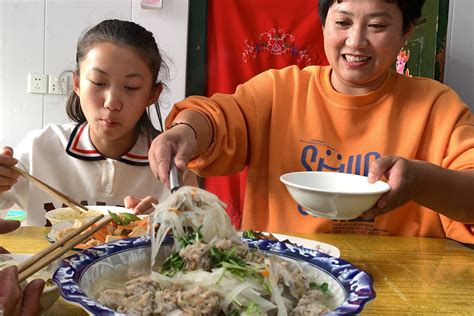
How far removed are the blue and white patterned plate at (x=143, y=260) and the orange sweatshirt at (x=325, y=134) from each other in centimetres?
70

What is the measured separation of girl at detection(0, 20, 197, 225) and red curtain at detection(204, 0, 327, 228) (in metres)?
1.55

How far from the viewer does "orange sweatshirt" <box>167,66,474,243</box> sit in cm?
166

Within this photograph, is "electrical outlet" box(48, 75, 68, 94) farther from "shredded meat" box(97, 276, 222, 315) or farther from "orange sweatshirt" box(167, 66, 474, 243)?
"shredded meat" box(97, 276, 222, 315)

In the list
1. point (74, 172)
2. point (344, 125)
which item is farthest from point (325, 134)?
point (74, 172)

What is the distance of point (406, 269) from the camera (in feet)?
3.87

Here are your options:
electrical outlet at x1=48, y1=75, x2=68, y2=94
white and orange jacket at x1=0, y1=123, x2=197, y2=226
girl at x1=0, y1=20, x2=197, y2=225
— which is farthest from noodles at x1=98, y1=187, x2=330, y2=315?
electrical outlet at x1=48, y1=75, x2=68, y2=94

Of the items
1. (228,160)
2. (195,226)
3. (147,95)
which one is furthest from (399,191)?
(147,95)

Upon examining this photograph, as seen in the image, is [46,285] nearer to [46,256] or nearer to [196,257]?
[46,256]

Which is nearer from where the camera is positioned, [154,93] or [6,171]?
[6,171]

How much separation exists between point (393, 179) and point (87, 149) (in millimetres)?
1372

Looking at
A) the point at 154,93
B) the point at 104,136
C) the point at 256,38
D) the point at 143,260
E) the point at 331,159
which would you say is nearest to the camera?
the point at 143,260

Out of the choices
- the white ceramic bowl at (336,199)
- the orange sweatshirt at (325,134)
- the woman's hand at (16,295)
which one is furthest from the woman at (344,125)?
the woman's hand at (16,295)

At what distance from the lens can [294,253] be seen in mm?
905

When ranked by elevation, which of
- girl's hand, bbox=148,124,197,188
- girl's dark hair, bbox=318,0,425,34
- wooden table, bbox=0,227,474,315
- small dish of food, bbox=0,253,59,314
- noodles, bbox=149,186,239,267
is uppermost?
girl's dark hair, bbox=318,0,425,34
